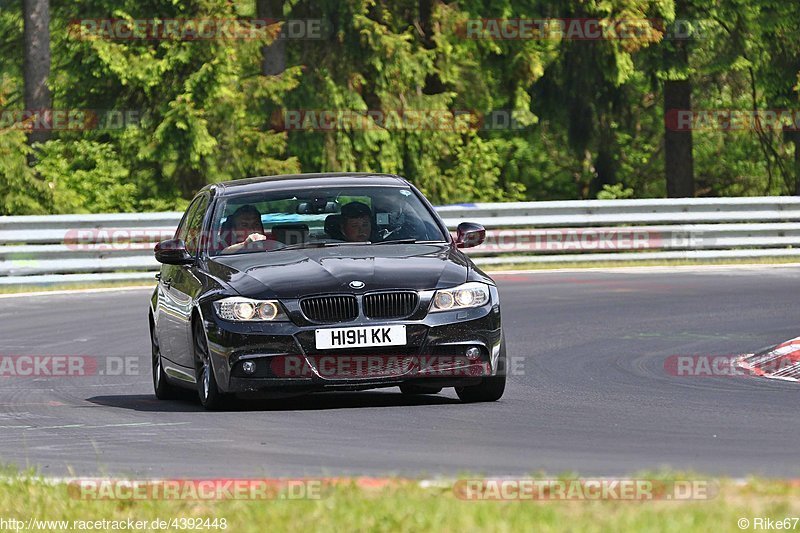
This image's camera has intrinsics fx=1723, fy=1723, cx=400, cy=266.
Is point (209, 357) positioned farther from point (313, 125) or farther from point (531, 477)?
point (313, 125)

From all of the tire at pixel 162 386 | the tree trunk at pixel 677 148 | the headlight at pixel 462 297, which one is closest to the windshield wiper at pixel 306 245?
the headlight at pixel 462 297

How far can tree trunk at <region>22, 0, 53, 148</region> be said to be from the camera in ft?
112

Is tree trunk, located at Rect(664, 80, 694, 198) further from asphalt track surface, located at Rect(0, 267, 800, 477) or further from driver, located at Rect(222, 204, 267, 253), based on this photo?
driver, located at Rect(222, 204, 267, 253)

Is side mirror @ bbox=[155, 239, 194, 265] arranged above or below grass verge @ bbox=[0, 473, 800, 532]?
above

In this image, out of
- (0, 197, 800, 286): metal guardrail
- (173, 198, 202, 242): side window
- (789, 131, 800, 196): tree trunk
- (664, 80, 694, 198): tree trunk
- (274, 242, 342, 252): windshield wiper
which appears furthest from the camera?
(664, 80, 694, 198): tree trunk

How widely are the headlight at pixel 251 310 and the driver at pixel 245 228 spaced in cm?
116

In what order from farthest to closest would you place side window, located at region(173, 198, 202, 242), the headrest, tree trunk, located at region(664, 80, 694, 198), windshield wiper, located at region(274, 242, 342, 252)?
1. tree trunk, located at region(664, 80, 694, 198)
2. side window, located at region(173, 198, 202, 242)
3. the headrest
4. windshield wiper, located at region(274, 242, 342, 252)

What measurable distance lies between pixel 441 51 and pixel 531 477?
28982 mm

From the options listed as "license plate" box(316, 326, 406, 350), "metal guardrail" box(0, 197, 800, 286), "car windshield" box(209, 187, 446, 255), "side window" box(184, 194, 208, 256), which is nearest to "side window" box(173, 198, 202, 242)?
"side window" box(184, 194, 208, 256)

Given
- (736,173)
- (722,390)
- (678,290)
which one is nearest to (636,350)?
(722,390)

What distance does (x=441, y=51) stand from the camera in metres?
35.6

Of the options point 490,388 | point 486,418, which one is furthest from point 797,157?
point 486,418

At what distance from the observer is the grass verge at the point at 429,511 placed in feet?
19.6

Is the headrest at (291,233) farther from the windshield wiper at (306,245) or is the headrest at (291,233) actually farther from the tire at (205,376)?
the tire at (205,376)
